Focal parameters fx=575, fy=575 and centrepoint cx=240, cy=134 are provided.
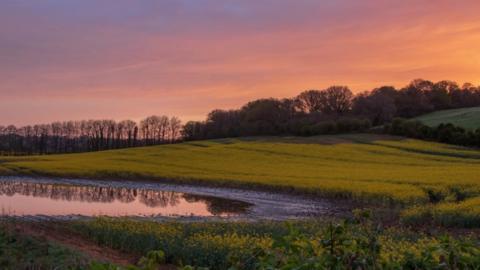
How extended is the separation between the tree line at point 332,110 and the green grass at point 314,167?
18.3 metres

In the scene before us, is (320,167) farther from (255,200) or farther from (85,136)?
(85,136)

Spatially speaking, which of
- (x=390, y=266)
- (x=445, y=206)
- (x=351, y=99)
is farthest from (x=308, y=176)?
(x=351, y=99)

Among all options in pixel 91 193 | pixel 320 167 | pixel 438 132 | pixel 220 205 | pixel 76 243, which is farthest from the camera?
pixel 438 132

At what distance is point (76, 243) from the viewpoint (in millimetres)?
17125

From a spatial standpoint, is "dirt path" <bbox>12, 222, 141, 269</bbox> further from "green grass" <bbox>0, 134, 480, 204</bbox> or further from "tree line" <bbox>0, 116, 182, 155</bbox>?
"tree line" <bbox>0, 116, 182, 155</bbox>

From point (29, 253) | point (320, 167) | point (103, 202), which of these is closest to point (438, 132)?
point (320, 167)

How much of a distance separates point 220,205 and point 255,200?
2.50 m

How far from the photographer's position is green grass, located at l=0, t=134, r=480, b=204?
114 ft

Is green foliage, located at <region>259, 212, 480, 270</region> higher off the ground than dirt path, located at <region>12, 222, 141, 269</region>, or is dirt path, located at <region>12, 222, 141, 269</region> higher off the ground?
green foliage, located at <region>259, 212, 480, 270</region>

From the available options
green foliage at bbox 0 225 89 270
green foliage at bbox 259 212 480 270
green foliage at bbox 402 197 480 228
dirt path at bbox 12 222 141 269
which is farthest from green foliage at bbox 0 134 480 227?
green foliage at bbox 259 212 480 270

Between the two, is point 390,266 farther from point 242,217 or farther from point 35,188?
point 35,188

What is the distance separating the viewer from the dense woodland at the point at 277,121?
311 feet

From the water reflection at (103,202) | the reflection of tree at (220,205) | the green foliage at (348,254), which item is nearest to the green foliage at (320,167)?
the reflection of tree at (220,205)

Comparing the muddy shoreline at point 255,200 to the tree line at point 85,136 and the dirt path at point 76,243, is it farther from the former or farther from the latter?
the tree line at point 85,136
